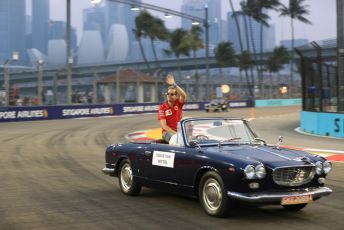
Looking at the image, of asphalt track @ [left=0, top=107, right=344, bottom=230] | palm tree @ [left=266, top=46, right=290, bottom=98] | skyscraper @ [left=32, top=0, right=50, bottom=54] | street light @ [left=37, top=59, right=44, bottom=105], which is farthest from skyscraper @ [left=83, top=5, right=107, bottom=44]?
asphalt track @ [left=0, top=107, right=344, bottom=230]

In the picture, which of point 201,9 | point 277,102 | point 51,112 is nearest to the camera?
point 51,112

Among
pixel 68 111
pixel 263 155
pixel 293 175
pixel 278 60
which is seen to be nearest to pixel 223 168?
pixel 263 155

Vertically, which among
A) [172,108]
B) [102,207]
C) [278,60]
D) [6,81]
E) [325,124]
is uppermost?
[278,60]

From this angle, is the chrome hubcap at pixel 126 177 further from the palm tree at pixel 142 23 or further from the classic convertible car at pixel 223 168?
the palm tree at pixel 142 23

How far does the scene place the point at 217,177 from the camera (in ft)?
20.9

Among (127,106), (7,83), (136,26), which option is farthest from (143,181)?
(136,26)

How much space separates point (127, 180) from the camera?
8.19m

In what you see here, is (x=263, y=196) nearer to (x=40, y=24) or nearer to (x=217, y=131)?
(x=217, y=131)

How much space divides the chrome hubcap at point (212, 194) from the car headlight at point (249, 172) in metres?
0.46

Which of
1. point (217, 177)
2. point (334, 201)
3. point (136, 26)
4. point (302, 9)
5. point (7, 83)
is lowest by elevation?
point (334, 201)

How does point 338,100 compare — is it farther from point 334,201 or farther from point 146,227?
point 146,227

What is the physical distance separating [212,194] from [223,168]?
0.41 m

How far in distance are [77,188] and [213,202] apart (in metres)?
3.14

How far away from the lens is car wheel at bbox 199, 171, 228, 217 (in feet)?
20.6
